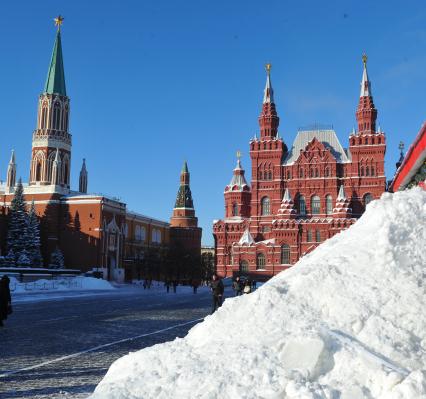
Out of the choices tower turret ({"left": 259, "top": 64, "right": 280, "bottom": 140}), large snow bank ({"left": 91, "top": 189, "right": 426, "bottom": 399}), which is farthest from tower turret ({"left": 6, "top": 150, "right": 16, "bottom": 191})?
large snow bank ({"left": 91, "top": 189, "right": 426, "bottom": 399})

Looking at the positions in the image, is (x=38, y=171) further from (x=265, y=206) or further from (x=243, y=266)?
(x=265, y=206)

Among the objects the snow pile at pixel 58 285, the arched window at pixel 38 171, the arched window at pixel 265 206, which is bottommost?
the snow pile at pixel 58 285

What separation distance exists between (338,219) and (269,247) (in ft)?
26.6

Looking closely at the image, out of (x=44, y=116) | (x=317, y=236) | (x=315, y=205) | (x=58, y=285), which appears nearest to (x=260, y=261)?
(x=317, y=236)

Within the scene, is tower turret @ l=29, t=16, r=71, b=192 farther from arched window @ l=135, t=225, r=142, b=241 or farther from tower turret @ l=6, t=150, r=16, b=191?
arched window @ l=135, t=225, r=142, b=241

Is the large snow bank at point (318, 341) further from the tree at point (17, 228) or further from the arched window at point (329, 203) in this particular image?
the arched window at point (329, 203)

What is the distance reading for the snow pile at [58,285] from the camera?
3522 cm

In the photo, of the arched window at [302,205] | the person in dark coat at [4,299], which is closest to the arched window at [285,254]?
the arched window at [302,205]

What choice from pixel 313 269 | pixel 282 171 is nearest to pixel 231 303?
pixel 313 269

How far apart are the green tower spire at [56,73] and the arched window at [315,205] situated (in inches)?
1378

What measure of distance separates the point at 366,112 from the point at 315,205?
40.1ft

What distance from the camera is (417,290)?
21.9 feet

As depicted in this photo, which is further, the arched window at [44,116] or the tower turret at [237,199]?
the arched window at [44,116]

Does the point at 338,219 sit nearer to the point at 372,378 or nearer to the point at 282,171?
the point at 282,171
